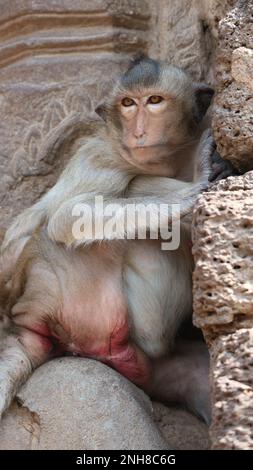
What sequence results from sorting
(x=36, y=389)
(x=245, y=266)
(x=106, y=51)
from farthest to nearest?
(x=106, y=51)
(x=36, y=389)
(x=245, y=266)

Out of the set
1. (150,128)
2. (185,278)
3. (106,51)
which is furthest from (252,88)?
(106,51)

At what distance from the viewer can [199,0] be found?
15.1ft

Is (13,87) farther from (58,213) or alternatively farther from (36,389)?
(36,389)

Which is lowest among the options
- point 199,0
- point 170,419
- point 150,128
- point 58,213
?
point 170,419

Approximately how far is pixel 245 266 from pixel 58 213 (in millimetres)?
1047

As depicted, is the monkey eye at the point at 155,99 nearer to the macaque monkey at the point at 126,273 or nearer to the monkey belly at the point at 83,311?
the macaque monkey at the point at 126,273

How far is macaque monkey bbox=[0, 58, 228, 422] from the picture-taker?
13.1 ft

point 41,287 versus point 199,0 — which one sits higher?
point 199,0

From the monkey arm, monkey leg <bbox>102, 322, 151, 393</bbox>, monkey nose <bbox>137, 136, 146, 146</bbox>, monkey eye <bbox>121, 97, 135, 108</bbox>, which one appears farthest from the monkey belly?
monkey eye <bbox>121, 97, 135, 108</bbox>

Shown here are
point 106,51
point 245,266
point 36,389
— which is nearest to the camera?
point 245,266

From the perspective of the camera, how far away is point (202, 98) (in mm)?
4207

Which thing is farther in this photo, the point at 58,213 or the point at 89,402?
the point at 58,213

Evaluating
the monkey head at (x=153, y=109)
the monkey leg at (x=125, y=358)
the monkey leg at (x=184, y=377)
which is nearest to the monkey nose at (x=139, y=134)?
the monkey head at (x=153, y=109)

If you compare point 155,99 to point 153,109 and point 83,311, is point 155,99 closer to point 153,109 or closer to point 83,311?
point 153,109
